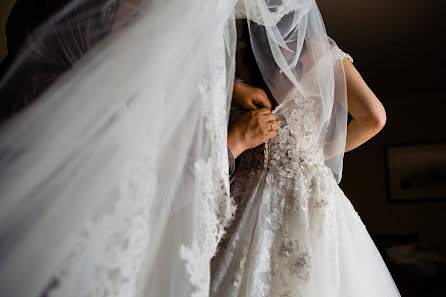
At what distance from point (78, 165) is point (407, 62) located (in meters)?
3.34

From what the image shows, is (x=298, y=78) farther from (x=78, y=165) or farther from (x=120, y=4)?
(x=78, y=165)

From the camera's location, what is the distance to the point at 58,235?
46 cm

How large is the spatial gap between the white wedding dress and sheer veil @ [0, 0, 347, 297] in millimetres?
305

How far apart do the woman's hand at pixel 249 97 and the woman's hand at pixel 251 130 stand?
50 mm

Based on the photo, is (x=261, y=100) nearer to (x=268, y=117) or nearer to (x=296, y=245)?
(x=268, y=117)

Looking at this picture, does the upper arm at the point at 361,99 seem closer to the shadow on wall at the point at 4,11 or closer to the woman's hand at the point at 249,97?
the woman's hand at the point at 249,97

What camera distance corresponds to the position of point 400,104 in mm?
4113

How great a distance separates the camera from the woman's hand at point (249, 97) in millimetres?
1001

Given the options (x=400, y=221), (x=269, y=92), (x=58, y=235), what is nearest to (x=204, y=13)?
(x=58, y=235)

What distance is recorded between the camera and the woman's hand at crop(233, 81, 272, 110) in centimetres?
100

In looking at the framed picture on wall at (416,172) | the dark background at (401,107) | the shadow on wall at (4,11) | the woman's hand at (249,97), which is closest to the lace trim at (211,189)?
the woman's hand at (249,97)

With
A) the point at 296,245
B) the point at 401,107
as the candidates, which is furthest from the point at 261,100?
the point at 401,107

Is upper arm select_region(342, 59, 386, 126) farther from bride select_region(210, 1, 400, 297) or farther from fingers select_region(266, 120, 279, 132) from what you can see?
fingers select_region(266, 120, 279, 132)

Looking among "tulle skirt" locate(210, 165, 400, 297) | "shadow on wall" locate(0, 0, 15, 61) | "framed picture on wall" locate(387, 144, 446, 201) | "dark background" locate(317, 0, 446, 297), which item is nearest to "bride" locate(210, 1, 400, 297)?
"tulle skirt" locate(210, 165, 400, 297)
